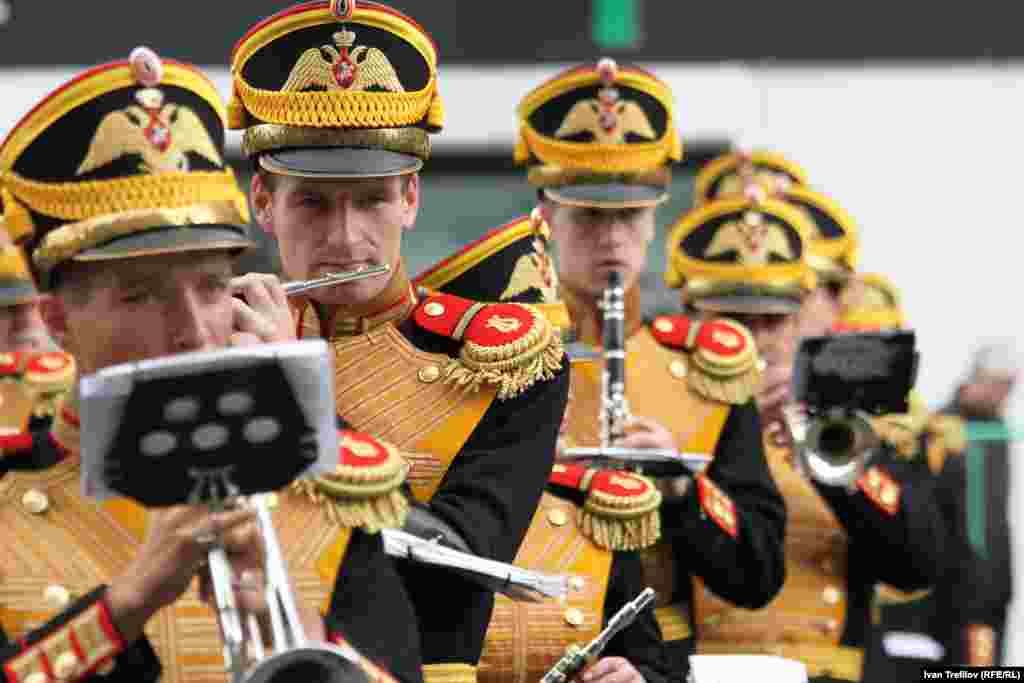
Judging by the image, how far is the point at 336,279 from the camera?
16.5ft

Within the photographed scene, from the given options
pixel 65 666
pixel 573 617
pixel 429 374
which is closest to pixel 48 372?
pixel 573 617

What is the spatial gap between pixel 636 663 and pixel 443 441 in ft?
3.71

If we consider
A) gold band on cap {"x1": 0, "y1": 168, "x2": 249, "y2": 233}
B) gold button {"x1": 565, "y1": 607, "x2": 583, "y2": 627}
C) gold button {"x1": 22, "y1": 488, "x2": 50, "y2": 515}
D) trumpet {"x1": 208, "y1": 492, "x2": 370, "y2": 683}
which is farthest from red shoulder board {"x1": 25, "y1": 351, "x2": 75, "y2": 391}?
trumpet {"x1": 208, "y1": 492, "x2": 370, "y2": 683}

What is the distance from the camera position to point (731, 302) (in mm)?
A: 8414

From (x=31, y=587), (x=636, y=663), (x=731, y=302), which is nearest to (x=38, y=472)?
(x=31, y=587)

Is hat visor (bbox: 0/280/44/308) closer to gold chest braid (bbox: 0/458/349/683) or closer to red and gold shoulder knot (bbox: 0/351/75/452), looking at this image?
red and gold shoulder knot (bbox: 0/351/75/452)

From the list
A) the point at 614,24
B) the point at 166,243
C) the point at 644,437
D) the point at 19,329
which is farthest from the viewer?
the point at 614,24

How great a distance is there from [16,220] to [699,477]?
10.2ft

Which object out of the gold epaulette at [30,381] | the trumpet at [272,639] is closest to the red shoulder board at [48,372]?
the gold epaulette at [30,381]

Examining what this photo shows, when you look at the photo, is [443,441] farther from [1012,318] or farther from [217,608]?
[1012,318]

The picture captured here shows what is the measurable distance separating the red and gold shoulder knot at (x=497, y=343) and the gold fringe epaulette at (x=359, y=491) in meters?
0.87

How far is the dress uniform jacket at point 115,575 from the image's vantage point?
13.2 feet

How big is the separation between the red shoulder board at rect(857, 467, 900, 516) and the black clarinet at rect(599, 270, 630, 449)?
4.96ft

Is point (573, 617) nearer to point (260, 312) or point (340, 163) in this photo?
point (340, 163)
